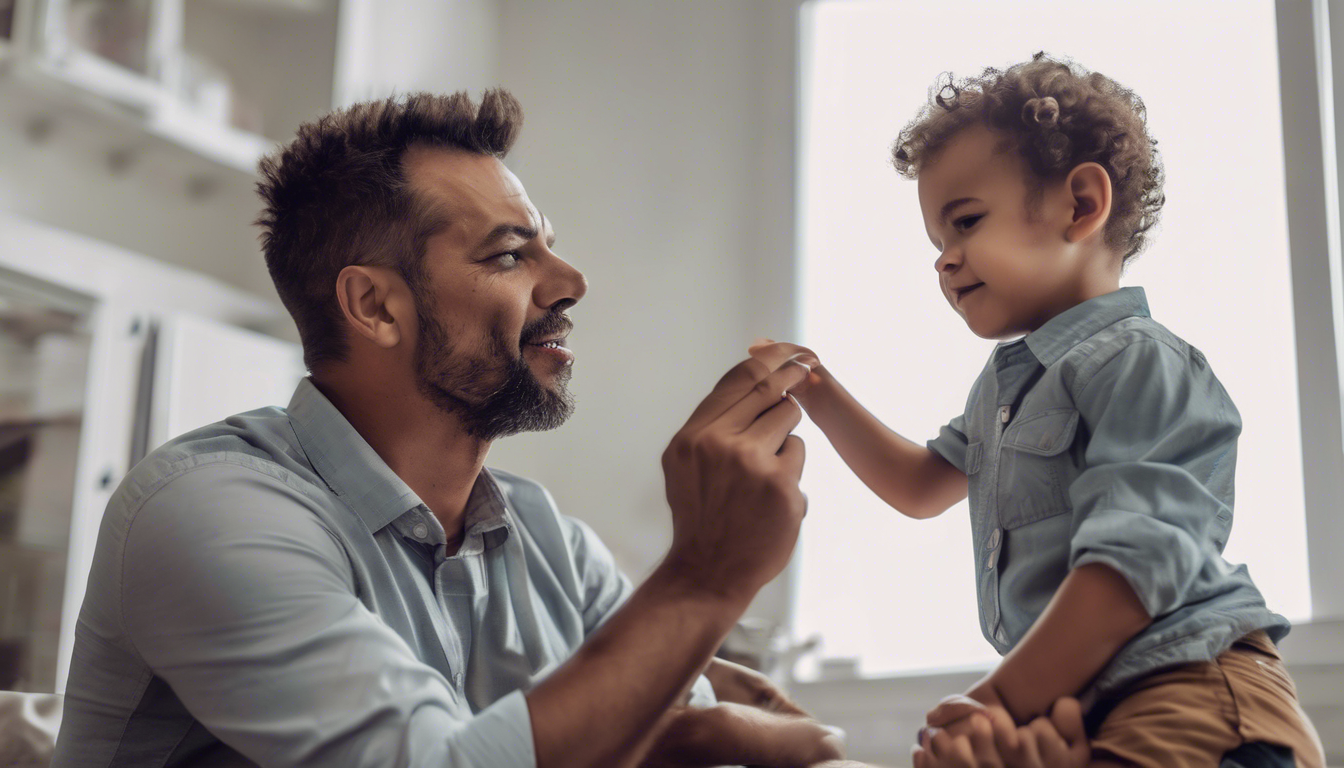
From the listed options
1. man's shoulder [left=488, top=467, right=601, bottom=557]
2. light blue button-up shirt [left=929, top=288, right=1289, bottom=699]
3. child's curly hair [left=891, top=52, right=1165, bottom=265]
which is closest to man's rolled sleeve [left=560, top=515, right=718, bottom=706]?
man's shoulder [left=488, top=467, right=601, bottom=557]

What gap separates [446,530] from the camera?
1.33m

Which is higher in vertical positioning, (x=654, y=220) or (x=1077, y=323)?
(x=654, y=220)

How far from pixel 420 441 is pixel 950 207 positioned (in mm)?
650

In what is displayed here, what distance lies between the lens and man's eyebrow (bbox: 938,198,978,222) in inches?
43.4

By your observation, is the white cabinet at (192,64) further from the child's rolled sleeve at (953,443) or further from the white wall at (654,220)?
the child's rolled sleeve at (953,443)

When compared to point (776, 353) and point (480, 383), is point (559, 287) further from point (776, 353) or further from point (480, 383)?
point (776, 353)

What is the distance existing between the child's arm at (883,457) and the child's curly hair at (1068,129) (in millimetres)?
262

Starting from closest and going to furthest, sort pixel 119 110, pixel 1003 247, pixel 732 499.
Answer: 1. pixel 732 499
2. pixel 1003 247
3. pixel 119 110

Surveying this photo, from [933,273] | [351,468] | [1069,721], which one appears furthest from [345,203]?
[933,273]

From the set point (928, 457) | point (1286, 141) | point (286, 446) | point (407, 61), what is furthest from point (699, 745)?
point (407, 61)

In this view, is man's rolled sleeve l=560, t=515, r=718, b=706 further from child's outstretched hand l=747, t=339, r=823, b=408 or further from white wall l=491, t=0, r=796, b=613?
white wall l=491, t=0, r=796, b=613

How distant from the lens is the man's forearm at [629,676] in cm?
84

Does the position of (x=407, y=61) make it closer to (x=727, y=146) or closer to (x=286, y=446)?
(x=727, y=146)

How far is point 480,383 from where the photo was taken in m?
1.33
